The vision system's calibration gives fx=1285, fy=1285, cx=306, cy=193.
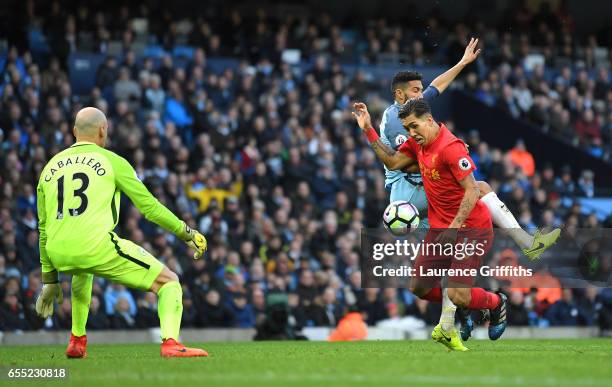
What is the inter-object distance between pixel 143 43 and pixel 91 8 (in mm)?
1846

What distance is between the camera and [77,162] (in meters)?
10.3

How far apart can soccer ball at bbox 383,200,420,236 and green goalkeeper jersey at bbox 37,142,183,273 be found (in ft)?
8.46

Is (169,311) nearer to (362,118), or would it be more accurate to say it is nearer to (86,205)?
(86,205)

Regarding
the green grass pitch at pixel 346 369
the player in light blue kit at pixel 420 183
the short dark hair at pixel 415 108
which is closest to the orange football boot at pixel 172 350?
the green grass pitch at pixel 346 369

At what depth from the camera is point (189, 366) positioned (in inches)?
370

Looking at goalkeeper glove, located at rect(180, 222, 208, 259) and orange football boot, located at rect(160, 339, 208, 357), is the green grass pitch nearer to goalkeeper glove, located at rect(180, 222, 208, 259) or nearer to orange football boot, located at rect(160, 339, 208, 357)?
orange football boot, located at rect(160, 339, 208, 357)

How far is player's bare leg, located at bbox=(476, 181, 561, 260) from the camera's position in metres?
12.5

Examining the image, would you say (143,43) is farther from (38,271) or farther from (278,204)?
(38,271)

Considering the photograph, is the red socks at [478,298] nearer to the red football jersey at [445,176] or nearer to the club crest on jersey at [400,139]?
the red football jersey at [445,176]

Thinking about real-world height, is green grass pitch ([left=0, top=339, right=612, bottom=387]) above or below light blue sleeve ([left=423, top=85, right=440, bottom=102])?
below

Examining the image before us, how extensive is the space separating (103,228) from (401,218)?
10.1ft

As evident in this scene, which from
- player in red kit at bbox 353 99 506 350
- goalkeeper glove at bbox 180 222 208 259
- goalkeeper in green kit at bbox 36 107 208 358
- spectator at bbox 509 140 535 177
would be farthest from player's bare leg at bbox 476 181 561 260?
spectator at bbox 509 140 535 177

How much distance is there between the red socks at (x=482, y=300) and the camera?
1158 cm

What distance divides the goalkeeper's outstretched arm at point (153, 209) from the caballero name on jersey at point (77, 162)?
4.7 inches
